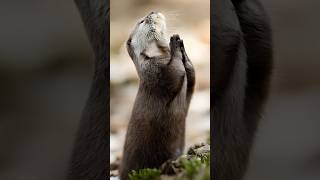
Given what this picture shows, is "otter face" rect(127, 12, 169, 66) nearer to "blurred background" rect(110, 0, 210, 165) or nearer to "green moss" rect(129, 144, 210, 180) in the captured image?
"blurred background" rect(110, 0, 210, 165)

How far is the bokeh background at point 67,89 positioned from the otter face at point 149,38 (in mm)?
47

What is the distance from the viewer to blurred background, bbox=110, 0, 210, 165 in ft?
6.29

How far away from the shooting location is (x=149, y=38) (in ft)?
6.40

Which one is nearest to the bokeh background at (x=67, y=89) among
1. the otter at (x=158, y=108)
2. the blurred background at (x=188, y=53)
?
the blurred background at (x=188, y=53)

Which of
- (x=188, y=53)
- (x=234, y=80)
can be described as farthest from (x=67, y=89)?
(x=234, y=80)

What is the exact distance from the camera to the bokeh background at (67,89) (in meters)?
1.90

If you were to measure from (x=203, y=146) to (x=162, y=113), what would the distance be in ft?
0.72

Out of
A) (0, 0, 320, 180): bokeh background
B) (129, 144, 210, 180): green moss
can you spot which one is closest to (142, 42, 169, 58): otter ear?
(0, 0, 320, 180): bokeh background

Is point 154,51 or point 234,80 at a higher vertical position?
point 154,51

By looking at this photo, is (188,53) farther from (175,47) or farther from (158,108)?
(158,108)

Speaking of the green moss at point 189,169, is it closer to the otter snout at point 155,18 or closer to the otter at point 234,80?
the otter at point 234,80

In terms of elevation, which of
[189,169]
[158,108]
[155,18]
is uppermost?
[155,18]

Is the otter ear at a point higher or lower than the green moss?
higher

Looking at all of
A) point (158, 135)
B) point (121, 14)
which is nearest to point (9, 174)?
point (158, 135)
